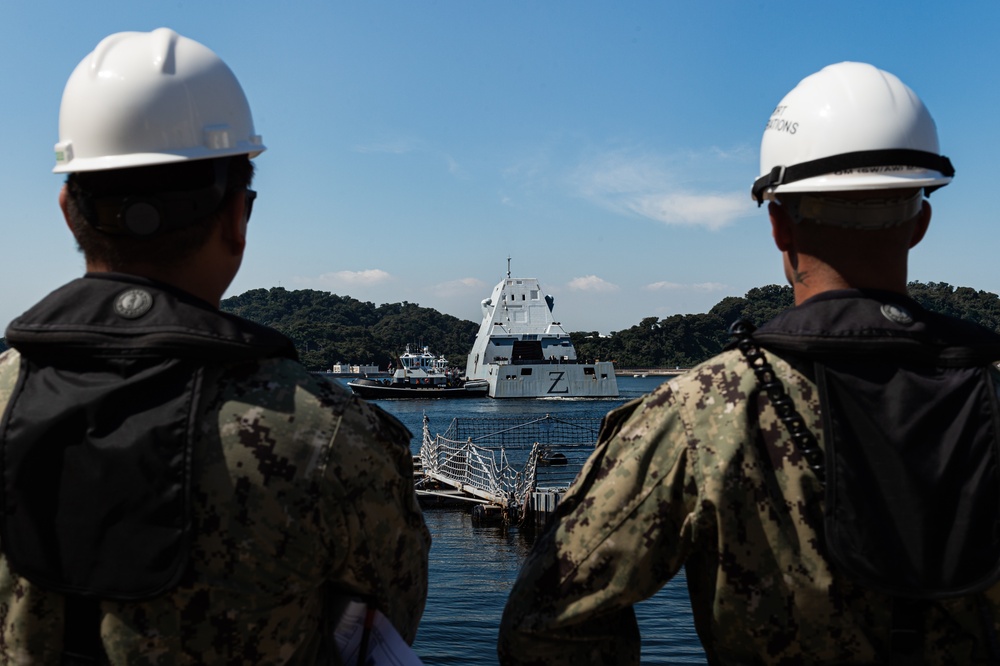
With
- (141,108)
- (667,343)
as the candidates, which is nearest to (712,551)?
(141,108)

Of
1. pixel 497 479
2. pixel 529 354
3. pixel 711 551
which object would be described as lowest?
pixel 497 479

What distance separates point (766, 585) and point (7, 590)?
142 centimetres

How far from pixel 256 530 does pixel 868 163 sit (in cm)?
138

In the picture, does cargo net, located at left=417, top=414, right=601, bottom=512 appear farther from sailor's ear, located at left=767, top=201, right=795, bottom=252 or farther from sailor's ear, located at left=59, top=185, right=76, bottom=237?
sailor's ear, located at left=59, top=185, right=76, bottom=237

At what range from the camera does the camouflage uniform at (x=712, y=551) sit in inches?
64.9

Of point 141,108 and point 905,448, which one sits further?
point 141,108

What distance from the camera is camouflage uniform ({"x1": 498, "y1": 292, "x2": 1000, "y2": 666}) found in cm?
165

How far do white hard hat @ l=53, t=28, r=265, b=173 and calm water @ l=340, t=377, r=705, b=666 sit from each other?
9243 mm

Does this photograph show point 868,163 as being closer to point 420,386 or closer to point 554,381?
point 554,381

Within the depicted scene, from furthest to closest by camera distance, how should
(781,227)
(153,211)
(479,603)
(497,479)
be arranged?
(497,479), (479,603), (781,227), (153,211)

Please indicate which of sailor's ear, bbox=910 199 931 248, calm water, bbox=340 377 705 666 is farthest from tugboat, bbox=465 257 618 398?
sailor's ear, bbox=910 199 931 248

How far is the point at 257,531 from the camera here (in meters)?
1.57

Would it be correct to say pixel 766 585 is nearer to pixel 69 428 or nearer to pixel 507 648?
pixel 507 648

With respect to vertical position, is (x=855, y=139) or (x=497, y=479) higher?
(x=855, y=139)
